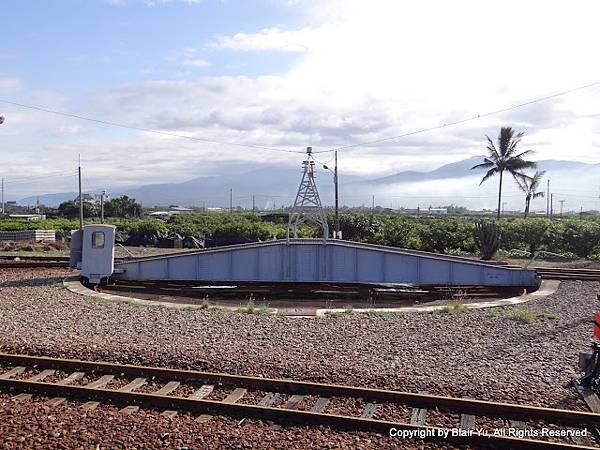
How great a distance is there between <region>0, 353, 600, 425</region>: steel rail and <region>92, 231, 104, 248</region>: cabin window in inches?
483

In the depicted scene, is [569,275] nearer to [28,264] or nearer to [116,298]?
[116,298]

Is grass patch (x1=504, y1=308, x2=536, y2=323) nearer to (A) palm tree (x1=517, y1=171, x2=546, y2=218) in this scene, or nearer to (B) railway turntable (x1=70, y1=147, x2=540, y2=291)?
(B) railway turntable (x1=70, y1=147, x2=540, y2=291)

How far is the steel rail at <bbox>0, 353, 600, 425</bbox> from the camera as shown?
Answer: 719cm

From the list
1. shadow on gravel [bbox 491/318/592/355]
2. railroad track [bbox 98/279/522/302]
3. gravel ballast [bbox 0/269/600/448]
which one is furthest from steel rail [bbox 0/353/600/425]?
railroad track [bbox 98/279/522/302]

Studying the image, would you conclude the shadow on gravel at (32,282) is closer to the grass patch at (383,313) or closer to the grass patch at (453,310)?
the grass patch at (383,313)

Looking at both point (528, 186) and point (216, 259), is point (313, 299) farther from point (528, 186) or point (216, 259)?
point (528, 186)

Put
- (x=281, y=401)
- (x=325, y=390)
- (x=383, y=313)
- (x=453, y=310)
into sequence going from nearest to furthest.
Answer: (x=281, y=401) → (x=325, y=390) → (x=383, y=313) → (x=453, y=310)

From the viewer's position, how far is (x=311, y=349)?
10.7 m

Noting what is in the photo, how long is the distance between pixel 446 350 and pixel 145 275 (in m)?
15.8

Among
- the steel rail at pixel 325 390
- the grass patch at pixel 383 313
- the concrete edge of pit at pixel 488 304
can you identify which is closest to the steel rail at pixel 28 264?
the concrete edge of pit at pixel 488 304

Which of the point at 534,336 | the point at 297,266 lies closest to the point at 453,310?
the point at 534,336

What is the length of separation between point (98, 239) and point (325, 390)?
643 inches

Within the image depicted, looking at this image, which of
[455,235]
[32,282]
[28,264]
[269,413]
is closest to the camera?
[269,413]

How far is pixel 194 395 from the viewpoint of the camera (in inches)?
→ 320
